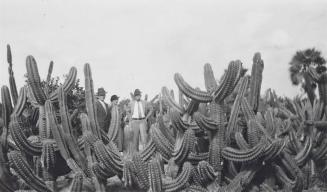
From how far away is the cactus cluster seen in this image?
5875 millimetres

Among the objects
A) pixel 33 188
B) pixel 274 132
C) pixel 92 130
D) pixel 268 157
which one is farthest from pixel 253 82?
pixel 33 188

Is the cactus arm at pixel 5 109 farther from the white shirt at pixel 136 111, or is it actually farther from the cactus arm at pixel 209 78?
the white shirt at pixel 136 111

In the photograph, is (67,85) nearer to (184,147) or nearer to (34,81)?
(34,81)

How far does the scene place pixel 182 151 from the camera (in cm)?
591

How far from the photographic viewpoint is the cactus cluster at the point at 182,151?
19.3 feet

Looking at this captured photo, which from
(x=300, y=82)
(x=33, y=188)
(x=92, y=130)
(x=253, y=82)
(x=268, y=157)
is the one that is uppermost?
(x=300, y=82)

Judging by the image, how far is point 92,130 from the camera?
22.4 ft

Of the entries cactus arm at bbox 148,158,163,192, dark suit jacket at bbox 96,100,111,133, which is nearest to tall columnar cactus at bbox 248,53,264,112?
cactus arm at bbox 148,158,163,192

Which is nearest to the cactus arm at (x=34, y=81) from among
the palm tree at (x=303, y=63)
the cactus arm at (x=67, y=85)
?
the cactus arm at (x=67, y=85)

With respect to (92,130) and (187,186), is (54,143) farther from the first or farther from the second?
(187,186)

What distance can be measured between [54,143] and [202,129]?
8.22ft

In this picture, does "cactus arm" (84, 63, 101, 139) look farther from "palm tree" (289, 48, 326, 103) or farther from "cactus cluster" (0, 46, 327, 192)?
"palm tree" (289, 48, 326, 103)

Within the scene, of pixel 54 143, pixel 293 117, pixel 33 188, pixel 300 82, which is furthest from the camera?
pixel 300 82

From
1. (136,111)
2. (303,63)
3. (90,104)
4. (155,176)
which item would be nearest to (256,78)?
(155,176)
